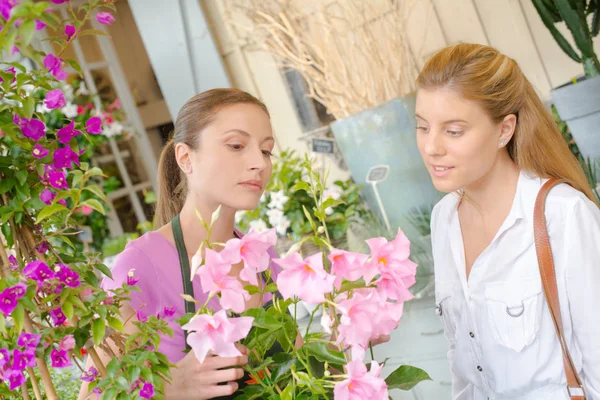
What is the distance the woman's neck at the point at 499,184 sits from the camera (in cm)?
146

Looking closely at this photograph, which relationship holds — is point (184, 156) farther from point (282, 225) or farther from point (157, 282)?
point (282, 225)

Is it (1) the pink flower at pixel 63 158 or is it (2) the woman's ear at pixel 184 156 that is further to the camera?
(2) the woman's ear at pixel 184 156

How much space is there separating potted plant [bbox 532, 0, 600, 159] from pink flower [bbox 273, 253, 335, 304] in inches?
76.4

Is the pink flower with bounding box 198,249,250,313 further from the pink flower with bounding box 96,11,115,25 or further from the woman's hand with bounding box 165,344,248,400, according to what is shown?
the pink flower with bounding box 96,11,115,25

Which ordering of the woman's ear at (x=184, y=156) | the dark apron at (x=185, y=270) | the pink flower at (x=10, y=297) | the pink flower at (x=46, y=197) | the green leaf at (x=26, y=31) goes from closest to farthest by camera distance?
the green leaf at (x=26, y=31) < the pink flower at (x=10, y=297) < the pink flower at (x=46, y=197) < the dark apron at (x=185, y=270) < the woman's ear at (x=184, y=156)

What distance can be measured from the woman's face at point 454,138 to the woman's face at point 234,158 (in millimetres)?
339

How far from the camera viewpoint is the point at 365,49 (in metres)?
2.87

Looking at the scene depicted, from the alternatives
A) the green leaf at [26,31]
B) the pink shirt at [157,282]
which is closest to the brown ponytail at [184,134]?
the pink shirt at [157,282]

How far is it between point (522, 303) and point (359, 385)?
0.73 meters

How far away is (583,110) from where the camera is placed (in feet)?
7.96

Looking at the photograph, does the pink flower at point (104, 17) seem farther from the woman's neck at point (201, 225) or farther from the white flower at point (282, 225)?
the white flower at point (282, 225)

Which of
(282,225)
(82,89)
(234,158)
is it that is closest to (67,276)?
(234,158)

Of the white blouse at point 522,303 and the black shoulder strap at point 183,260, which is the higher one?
the black shoulder strap at point 183,260

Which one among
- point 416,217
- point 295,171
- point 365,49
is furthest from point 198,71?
point 416,217
